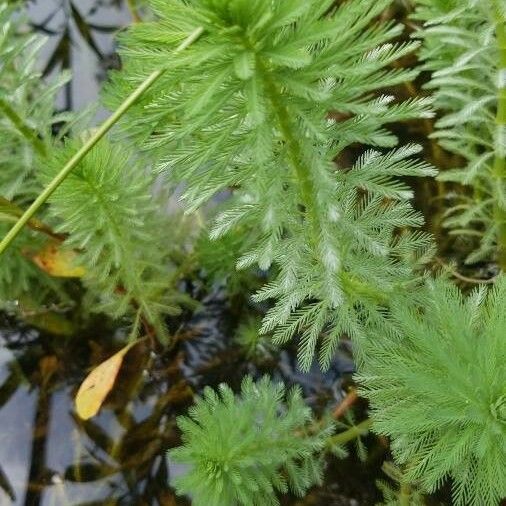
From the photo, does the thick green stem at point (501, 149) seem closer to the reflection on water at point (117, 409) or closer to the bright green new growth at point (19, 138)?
the reflection on water at point (117, 409)

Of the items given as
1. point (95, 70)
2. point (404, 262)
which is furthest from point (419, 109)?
point (95, 70)

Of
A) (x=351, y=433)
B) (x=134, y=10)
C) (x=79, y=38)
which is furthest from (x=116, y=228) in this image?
(x=79, y=38)

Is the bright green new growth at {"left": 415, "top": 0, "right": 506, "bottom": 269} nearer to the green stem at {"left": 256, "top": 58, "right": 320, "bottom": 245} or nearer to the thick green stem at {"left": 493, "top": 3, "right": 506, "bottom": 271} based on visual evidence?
the thick green stem at {"left": 493, "top": 3, "right": 506, "bottom": 271}

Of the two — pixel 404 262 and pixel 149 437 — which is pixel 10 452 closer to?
pixel 149 437

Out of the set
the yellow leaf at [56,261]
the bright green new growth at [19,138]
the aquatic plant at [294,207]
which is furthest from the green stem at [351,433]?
the bright green new growth at [19,138]

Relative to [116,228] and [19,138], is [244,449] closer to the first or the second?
[116,228]

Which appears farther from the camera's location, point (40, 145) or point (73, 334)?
point (73, 334)

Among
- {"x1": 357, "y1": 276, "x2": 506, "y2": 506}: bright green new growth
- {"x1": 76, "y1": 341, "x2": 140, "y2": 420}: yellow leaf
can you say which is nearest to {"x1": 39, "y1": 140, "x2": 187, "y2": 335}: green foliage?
{"x1": 76, "y1": 341, "x2": 140, "y2": 420}: yellow leaf
